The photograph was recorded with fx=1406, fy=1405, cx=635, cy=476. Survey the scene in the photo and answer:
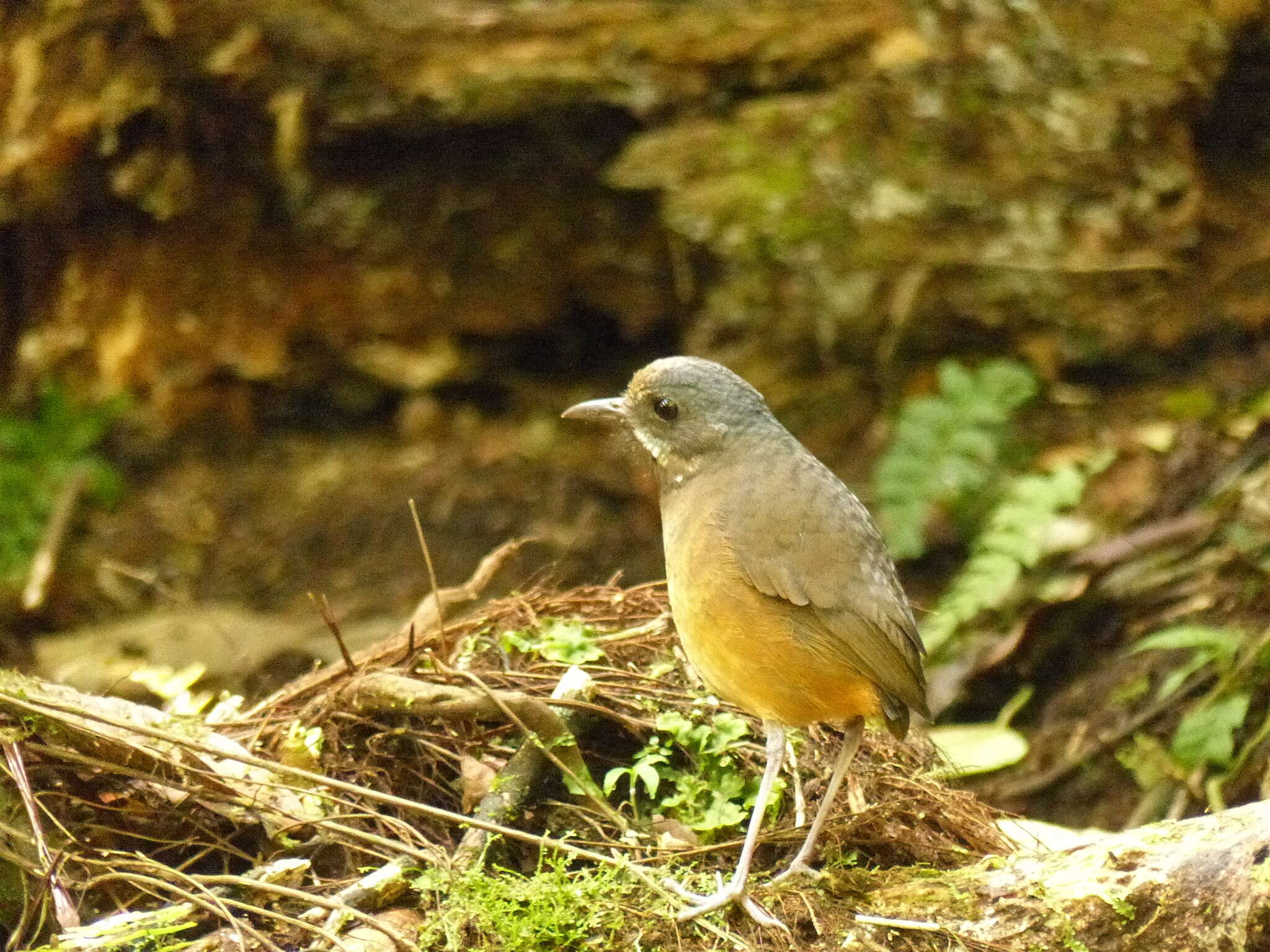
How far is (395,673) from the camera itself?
4277 millimetres

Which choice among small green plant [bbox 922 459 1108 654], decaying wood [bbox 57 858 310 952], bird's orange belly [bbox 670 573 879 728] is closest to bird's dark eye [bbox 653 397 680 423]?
bird's orange belly [bbox 670 573 879 728]

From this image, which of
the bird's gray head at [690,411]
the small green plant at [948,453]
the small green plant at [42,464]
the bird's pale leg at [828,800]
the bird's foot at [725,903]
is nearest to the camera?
the bird's foot at [725,903]

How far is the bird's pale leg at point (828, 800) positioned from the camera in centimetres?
381

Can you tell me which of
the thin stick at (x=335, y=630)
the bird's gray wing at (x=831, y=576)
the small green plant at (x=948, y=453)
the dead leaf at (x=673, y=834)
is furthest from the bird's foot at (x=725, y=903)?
the small green plant at (x=948, y=453)

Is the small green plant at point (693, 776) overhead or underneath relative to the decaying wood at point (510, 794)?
underneath

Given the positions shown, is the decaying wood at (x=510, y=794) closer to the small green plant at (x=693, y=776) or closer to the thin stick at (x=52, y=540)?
the small green plant at (x=693, y=776)

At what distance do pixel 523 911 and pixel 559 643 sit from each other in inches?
49.1

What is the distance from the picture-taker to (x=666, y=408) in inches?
173

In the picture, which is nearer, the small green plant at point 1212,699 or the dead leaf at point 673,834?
the dead leaf at point 673,834

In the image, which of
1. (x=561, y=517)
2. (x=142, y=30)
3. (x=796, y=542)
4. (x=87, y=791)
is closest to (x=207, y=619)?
(x=561, y=517)

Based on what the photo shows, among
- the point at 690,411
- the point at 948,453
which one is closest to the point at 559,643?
the point at 690,411

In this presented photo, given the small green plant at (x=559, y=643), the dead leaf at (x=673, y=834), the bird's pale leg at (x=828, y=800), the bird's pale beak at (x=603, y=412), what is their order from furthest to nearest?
the small green plant at (x=559, y=643) → the bird's pale beak at (x=603, y=412) → the dead leaf at (x=673, y=834) → the bird's pale leg at (x=828, y=800)

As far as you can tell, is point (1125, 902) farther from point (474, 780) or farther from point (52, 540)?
point (52, 540)

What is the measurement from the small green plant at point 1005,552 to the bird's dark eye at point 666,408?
2038 millimetres
